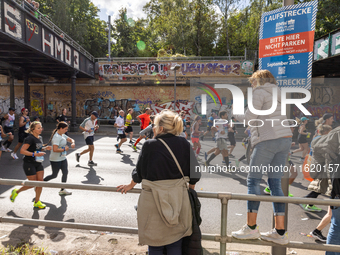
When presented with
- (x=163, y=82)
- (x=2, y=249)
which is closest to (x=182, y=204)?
(x=2, y=249)

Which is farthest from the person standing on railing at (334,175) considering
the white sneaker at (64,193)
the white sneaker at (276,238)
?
the white sneaker at (64,193)

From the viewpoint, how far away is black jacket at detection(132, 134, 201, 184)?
2346 mm

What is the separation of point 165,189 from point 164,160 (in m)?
0.26

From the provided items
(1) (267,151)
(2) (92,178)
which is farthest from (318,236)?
(2) (92,178)

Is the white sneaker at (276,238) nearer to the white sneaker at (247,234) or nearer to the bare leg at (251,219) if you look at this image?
the white sneaker at (247,234)

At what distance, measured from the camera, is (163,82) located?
25.3 m

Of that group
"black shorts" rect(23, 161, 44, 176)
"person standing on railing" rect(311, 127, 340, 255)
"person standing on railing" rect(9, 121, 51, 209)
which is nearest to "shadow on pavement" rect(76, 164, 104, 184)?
"person standing on railing" rect(9, 121, 51, 209)

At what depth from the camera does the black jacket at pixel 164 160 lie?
2.35 metres

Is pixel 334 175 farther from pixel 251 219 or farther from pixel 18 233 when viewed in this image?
pixel 18 233

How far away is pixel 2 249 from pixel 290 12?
4.63m

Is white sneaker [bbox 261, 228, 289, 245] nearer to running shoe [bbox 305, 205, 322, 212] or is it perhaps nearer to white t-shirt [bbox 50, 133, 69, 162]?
running shoe [bbox 305, 205, 322, 212]

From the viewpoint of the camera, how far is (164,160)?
92.6 inches

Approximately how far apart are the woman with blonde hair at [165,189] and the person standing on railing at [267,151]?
81 centimetres

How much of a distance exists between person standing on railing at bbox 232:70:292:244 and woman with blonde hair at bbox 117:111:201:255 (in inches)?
31.8
